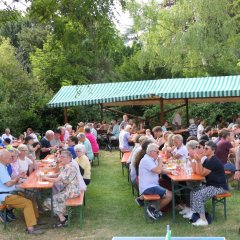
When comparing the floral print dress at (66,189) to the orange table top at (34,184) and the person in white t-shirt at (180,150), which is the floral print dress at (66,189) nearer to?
the orange table top at (34,184)

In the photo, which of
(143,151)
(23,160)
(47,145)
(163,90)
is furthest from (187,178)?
(163,90)

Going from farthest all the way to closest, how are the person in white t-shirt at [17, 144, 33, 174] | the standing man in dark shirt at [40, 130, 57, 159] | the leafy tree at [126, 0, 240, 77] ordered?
the leafy tree at [126, 0, 240, 77], the standing man in dark shirt at [40, 130, 57, 159], the person in white t-shirt at [17, 144, 33, 174]

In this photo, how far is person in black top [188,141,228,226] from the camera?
25.3 feet

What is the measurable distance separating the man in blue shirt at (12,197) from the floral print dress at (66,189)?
1.34ft

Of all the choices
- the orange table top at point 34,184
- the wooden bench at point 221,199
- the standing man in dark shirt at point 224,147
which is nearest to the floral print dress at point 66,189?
the orange table top at point 34,184

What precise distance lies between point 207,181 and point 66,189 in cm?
236

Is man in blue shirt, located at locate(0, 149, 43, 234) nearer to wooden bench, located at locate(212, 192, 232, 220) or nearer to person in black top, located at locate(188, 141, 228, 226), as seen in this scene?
person in black top, located at locate(188, 141, 228, 226)

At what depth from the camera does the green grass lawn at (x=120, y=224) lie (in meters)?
7.42

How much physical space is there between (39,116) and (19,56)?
44.7 feet

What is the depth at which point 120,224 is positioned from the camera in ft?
26.3

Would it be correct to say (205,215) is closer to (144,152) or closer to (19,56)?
(144,152)

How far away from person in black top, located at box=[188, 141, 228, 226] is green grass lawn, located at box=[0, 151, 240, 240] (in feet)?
1.01

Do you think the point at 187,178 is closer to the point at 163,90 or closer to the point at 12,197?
the point at 12,197

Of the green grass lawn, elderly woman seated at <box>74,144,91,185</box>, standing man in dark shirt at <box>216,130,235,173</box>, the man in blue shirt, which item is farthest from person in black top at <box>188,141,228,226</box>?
the man in blue shirt
